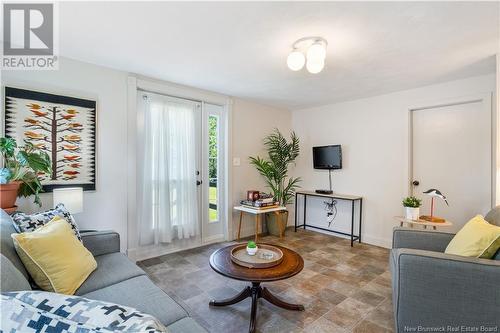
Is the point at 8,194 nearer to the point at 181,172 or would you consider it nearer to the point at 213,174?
the point at 181,172

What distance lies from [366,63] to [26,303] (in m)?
2.97

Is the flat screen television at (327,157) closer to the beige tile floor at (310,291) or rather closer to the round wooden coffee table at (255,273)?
the beige tile floor at (310,291)

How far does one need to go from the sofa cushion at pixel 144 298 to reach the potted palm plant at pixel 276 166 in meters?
2.78

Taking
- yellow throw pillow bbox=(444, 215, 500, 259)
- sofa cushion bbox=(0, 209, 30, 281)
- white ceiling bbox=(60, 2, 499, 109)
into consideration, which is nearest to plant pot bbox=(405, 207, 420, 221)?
yellow throw pillow bbox=(444, 215, 500, 259)

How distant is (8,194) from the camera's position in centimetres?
185

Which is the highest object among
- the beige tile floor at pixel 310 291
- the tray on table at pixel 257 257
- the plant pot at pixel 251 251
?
the plant pot at pixel 251 251

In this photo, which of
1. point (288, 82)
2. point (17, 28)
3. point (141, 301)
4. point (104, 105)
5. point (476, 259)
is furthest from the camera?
point (288, 82)

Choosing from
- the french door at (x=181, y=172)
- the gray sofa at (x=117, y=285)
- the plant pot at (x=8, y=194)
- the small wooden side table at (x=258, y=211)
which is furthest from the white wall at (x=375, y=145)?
the plant pot at (x=8, y=194)

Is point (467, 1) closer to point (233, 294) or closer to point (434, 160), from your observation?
point (434, 160)

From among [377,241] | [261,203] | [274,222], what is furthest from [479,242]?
[274,222]

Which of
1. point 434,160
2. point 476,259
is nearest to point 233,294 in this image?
point 476,259

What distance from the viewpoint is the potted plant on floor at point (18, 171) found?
1.86 m

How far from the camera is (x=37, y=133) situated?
7.62ft

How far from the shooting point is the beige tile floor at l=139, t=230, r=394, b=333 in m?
1.87
